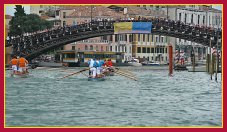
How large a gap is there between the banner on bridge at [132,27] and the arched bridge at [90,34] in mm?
321

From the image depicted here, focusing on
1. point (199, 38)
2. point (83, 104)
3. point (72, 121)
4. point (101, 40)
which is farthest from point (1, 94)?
point (101, 40)

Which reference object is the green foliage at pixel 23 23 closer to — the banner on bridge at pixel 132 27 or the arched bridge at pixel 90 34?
the arched bridge at pixel 90 34

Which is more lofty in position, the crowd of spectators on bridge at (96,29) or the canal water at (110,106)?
the crowd of spectators on bridge at (96,29)

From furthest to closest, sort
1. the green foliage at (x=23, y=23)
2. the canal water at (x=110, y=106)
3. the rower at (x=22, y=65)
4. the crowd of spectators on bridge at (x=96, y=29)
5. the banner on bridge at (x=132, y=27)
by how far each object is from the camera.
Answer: the green foliage at (x=23, y=23), the banner on bridge at (x=132, y=27), the crowd of spectators on bridge at (x=96, y=29), the rower at (x=22, y=65), the canal water at (x=110, y=106)

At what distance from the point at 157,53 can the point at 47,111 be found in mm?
63206

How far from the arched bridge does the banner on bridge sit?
321 mm

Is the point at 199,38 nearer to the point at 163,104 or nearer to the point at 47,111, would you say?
the point at 163,104

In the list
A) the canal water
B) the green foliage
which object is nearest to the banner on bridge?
the canal water

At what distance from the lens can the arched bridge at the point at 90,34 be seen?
44125mm

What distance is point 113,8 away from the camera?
2997 inches

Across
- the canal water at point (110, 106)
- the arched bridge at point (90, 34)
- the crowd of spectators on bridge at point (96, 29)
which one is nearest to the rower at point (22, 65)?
the canal water at point (110, 106)

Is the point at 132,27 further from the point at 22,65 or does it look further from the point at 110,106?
the point at 110,106

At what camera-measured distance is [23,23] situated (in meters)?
64.9

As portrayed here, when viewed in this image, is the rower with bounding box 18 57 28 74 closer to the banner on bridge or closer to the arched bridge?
the arched bridge
